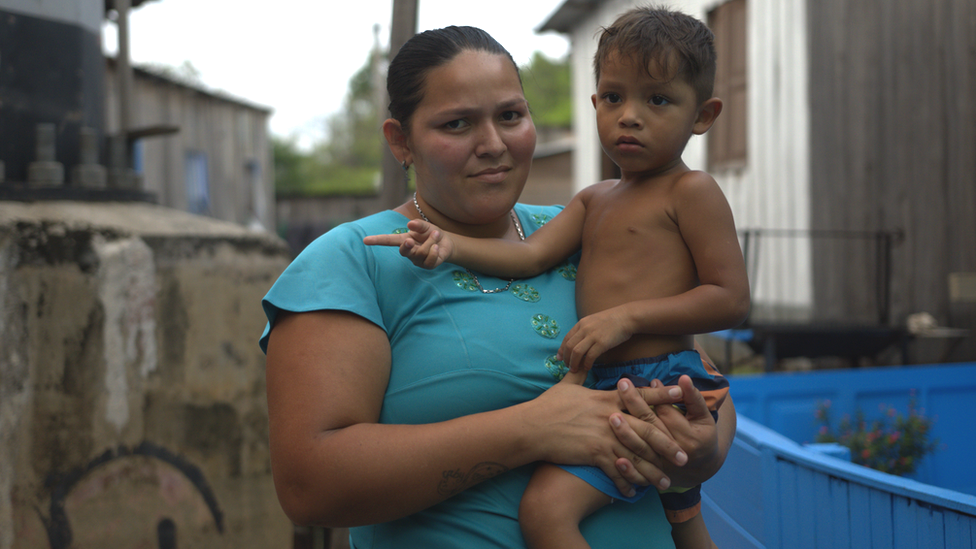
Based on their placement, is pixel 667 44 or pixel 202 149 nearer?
pixel 667 44

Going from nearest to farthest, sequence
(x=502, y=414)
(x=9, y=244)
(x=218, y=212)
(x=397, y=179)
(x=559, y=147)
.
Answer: (x=502, y=414)
(x=9, y=244)
(x=397, y=179)
(x=218, y=212)
(x=559, y=147)

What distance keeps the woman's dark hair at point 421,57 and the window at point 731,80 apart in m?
6.72

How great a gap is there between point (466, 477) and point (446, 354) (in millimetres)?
246

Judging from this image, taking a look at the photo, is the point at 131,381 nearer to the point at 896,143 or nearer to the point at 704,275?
the point at 704,275

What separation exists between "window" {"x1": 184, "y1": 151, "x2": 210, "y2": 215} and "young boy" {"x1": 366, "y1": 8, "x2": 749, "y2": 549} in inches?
421

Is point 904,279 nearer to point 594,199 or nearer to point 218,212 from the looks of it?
point 594,199

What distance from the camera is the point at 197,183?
465 inches

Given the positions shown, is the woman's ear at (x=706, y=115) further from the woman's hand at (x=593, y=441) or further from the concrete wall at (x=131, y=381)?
the concrete wall at (x=131, y=381)

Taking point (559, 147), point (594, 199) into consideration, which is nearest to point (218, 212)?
point (559, 147)

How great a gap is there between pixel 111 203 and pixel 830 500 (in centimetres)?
304

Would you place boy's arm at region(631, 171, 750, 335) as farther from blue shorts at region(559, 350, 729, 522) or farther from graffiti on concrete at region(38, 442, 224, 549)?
graffiti on concrete at region(38, 442, 224, 549)

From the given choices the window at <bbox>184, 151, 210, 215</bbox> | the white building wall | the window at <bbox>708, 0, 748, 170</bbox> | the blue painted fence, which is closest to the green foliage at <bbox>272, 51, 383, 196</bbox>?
the window at <bbox>184, 151, 210, 215</bbox>

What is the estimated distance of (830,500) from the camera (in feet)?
7.11

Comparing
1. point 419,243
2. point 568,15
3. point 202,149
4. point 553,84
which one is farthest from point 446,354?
point 553,84
